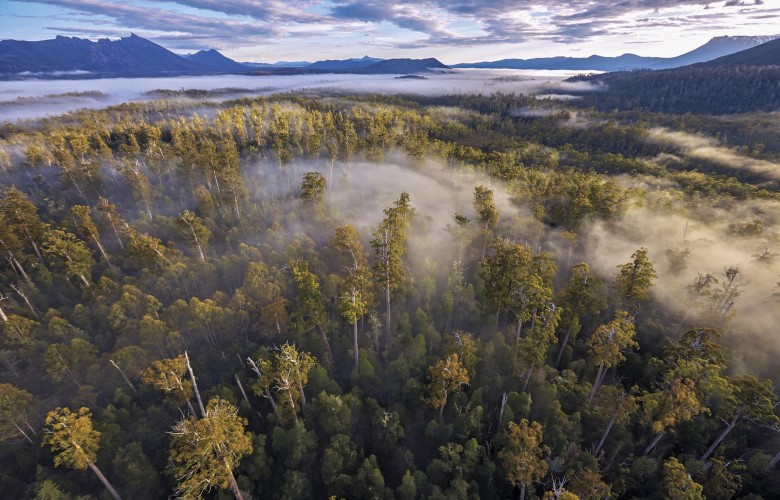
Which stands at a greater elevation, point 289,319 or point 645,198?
point 645,198

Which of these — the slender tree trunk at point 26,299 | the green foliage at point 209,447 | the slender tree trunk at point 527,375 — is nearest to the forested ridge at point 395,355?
the green foliage at point 209,447

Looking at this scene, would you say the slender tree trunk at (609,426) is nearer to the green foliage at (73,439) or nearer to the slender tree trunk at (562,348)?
the slender tree trunk at (562,348)

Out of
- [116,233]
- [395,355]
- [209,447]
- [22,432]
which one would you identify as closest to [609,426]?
[395,355]

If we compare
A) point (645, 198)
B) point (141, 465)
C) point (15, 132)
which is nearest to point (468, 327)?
point (141, 465)

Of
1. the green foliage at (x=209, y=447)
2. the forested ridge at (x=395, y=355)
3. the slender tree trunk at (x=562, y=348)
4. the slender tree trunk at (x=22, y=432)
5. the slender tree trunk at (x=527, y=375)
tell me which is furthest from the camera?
the slender tree trunk at (x=562, y=348)

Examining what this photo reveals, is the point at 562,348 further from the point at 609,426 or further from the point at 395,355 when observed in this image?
the point at 395,355

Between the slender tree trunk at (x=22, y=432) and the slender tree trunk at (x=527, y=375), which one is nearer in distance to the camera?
the slender tree trunk at (x=22, y=432)

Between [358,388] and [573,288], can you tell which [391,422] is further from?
[573,288]

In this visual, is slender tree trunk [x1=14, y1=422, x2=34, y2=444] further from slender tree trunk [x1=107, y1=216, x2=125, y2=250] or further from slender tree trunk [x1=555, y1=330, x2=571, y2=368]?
slender tree trunk [x1=555, y1=330, x2=571, y2=368]
